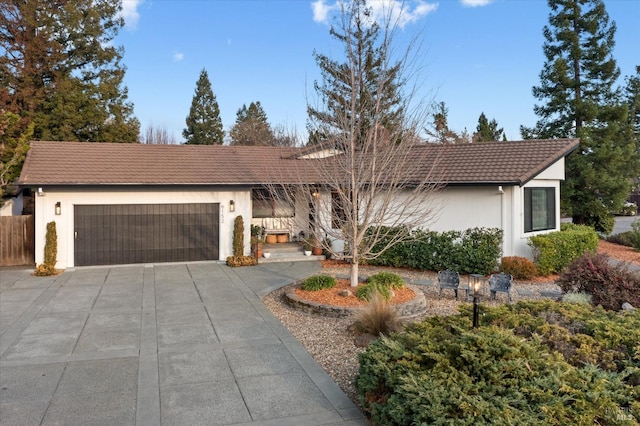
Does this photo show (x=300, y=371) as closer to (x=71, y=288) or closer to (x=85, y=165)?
(x=71, y=288)

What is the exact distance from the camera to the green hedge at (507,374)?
3441 mm

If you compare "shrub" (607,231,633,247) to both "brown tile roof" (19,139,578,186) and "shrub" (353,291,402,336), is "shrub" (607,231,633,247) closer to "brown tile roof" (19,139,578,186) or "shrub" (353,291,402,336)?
"brown tile roof" (19,139,578,186)

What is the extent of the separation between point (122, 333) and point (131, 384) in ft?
7.18

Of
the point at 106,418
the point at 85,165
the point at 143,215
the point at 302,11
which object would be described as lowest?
the point at 106,418

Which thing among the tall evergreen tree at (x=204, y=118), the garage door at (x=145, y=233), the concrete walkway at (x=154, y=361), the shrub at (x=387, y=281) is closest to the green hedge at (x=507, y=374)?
the concrete walkway at (x=154, y=361)

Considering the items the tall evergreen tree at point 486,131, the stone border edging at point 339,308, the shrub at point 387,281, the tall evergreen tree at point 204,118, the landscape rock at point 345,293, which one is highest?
the tall evergreen tree at point 204,118

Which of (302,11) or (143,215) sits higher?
(302,11)

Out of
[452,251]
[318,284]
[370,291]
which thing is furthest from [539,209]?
[318,284]

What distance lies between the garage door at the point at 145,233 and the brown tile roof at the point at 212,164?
982mm

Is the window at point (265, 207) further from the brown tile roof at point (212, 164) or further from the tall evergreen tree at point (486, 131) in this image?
the tall evergreen tree at point (486, 131)

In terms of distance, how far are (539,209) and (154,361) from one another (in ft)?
38.9

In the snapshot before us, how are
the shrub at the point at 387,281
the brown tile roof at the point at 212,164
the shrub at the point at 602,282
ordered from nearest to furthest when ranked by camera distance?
the shrub at the point at 602,282, the shrub at the point at 387,281, the brown tile roof at the point at 212,164

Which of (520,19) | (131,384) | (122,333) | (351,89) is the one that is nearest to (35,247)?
(122,333)

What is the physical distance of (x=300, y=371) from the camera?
559cm
